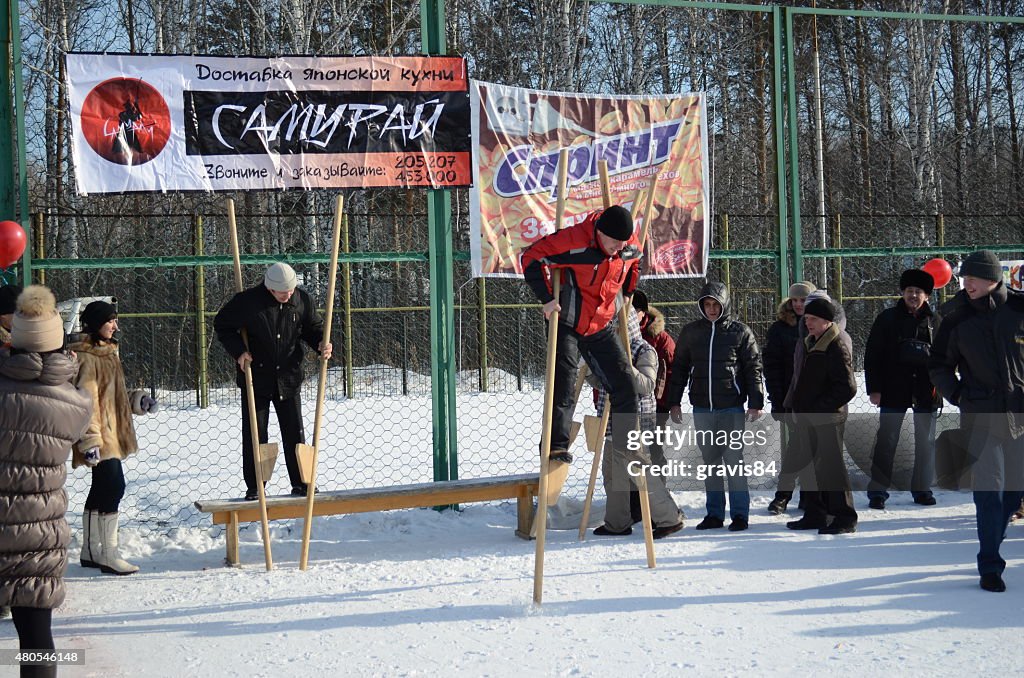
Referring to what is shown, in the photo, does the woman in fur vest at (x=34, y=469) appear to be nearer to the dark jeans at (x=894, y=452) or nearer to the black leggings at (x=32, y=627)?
the black leggings at (x=32, y=627)

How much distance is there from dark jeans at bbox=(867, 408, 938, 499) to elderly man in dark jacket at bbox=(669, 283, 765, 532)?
125 cm

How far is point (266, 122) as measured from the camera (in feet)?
21.2

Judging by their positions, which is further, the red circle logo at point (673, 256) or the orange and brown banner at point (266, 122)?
the red circle logo at point (673, 256)

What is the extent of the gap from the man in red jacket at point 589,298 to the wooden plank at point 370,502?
2.90ft

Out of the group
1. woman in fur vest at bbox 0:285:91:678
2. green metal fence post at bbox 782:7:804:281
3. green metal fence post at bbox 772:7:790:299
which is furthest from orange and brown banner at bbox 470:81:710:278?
woman in fur vest at bbox 0:285:91:678

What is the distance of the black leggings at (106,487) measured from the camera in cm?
552

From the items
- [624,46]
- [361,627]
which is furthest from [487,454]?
[624,46]

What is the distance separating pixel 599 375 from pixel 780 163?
3117 millimetres

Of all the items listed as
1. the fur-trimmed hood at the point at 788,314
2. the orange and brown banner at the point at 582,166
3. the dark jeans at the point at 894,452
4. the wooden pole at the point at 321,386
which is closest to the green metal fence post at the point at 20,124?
the wooden pole at the point at 321,386

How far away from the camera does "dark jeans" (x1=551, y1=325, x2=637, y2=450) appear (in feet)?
17.6

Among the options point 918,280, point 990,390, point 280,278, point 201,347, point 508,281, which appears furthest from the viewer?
point 508,281

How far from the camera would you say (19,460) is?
3.53 meters

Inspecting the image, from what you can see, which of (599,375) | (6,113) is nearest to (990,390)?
(599,375)

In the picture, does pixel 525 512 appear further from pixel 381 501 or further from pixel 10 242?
pixel 10 242
